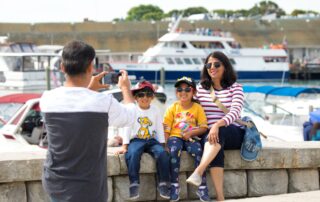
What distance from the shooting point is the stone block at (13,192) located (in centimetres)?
751

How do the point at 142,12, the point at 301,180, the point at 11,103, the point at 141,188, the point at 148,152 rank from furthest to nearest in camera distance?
the point at 142,12 → the point at 11,103 → the point at 301,180 → the point at 141,188 → the point at 148,152

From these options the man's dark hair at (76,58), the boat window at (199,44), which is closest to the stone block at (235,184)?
the man's dark hair at (76,58)

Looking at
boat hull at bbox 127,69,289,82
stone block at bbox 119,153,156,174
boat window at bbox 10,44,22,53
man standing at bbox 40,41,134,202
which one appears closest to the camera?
man standing at bbox 40,41,134,202

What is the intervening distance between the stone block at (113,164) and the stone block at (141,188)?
115mm

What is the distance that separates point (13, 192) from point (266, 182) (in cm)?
271

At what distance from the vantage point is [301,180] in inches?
345

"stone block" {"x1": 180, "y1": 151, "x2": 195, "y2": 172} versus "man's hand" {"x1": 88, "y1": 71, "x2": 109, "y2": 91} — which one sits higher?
"man's hand" {"x1": 88, "y1": 71, "x2": 109, "y2": 91}

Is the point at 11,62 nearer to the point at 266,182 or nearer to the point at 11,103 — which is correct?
the point at 11,103

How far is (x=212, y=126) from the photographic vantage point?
26.6 feet

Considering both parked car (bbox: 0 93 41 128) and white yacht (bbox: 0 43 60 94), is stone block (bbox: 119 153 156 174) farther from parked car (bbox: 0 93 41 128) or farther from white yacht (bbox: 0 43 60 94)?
white yacht (bbox: 0 43 60 94)

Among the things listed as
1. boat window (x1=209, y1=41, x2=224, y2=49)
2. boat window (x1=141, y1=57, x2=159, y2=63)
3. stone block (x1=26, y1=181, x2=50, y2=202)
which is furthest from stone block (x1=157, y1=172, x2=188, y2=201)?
boat window (x1=209, y1=41, x2=224, y2=49)

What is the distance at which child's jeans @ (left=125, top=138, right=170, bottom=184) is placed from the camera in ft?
25.5

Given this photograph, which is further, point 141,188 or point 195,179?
point 141,188

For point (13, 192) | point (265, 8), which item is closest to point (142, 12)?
point (265, 8)
